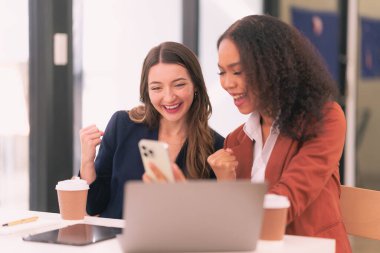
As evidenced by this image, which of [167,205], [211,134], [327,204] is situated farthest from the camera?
[211,134]

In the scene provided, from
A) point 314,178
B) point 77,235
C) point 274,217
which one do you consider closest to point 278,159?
point 314,178

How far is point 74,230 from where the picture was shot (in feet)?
6.19

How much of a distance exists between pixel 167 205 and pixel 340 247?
799mm

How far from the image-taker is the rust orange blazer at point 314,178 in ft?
6.38

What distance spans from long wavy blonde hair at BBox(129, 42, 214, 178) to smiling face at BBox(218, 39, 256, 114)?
405mm

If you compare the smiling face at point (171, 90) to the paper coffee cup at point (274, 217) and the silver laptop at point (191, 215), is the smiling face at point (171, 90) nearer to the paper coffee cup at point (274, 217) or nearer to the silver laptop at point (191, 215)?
the paper coffee cup at point (274, 217)

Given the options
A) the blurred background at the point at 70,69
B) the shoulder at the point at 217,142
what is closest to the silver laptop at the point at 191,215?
the shoulder at the point at 217,142

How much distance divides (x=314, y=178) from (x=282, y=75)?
0.31 meters

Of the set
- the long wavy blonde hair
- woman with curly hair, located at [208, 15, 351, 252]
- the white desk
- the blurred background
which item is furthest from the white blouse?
the blurred background

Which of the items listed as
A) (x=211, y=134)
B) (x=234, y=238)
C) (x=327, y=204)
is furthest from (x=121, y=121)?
(x=234, y=238)

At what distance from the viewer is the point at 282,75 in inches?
81.5

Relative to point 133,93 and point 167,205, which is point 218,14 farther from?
point 167,205

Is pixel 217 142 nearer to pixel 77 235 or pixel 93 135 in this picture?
pixel 93 135

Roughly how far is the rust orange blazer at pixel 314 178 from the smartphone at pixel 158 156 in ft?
1.42
